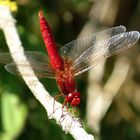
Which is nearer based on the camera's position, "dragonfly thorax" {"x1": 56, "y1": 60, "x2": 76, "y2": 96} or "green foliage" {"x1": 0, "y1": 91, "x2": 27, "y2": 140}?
"dragonfly thorax" {"x1": 56, "y1": 60, "x2": 76, "y2": 96}

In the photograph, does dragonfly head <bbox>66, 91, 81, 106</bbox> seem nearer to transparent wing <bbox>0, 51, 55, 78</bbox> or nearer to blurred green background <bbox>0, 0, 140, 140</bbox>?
transparent wing <bbox>0, 51, 55, 78</bbox>

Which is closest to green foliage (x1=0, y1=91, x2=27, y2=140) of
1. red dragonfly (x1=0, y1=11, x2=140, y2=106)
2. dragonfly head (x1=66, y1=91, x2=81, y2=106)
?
red dragonfly (x1=0, y1=11, x2=140, y2=106)

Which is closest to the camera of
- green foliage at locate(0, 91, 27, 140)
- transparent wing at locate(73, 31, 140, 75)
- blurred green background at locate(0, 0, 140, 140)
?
transparent wing at locate(73, 31, 140, 75)

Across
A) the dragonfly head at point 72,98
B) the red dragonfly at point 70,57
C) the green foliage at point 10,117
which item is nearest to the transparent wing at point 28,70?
the red dragonfly at point 70,57

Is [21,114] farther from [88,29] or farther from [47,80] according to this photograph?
[88,29]

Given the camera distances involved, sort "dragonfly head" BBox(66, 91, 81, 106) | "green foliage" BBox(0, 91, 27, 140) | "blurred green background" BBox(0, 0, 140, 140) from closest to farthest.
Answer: "dragonfly head" BBox(66, 91, 81, 106) < "green foliage" BBox(0, 91, 27, 140) < "blurred green background" BBox(0, 0, 140, 140)

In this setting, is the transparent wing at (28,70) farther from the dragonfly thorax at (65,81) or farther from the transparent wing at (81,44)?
the transparent wing at (81,44)

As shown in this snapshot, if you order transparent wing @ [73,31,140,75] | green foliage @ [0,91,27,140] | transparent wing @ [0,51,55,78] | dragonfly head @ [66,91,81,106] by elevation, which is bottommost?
green foliage @ [0,91,27,140]

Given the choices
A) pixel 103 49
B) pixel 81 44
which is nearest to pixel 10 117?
pixel 81 44

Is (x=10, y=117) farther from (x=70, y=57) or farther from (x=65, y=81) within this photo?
(x=65, y=81)

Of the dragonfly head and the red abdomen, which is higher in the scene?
the red abdomen
